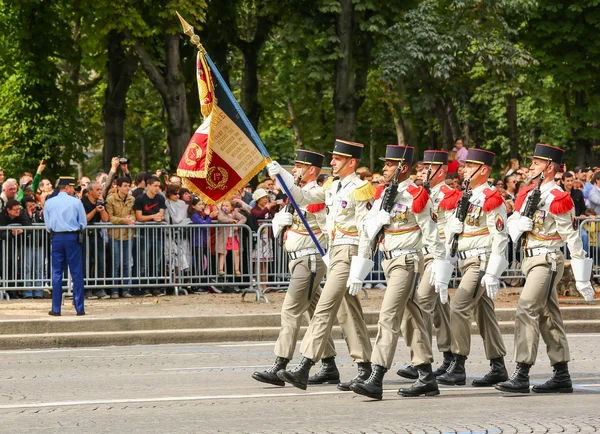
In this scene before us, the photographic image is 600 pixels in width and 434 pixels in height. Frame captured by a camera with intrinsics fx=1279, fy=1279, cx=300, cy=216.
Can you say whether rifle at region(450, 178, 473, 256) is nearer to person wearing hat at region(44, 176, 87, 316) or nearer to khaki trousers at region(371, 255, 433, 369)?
khaki trousers at region(371, 255, 433, 369)

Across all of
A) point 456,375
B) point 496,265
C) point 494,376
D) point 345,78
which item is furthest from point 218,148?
point 345,78

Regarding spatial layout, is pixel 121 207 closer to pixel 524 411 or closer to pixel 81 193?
pixel 81 193

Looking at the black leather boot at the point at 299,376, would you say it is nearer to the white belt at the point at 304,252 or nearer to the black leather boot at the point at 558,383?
the white belt at the point at 304,252

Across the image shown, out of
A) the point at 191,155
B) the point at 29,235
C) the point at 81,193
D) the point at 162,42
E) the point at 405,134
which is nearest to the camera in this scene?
the point at 191,155

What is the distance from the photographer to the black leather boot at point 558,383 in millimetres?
11234

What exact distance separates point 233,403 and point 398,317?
1678mm

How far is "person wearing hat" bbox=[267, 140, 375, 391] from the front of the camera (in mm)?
11234

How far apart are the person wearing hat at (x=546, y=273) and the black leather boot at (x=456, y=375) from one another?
67 centimetres

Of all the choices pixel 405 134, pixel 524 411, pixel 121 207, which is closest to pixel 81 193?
pixel 121 207

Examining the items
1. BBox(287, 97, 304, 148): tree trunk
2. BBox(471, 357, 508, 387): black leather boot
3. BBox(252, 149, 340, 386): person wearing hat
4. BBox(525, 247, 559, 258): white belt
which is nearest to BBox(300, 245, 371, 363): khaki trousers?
BBox(252, 149, 340, 386): person wearing hat

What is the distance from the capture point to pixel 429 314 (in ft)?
39.2

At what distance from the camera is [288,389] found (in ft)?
37.8

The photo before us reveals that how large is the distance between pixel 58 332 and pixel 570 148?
34.2 metres

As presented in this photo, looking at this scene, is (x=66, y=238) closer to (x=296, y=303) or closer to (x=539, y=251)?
(x=296, y=303)
